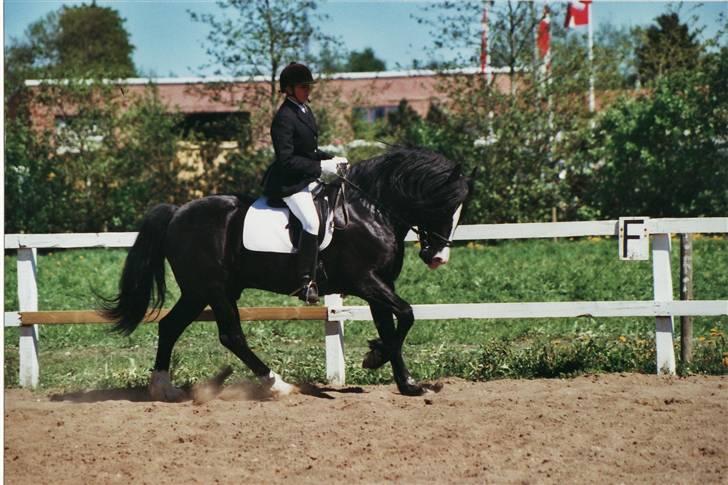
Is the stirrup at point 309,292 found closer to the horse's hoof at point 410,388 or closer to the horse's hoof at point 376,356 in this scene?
the horse's hoof at point 376,356

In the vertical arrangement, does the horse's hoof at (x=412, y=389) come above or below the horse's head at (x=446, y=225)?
below

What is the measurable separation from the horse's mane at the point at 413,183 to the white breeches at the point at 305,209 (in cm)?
45

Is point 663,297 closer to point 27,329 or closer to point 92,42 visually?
point 27,329

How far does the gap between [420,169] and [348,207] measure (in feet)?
2.07

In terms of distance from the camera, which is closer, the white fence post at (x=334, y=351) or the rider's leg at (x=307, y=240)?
the rider's leg at (x=307, y=240)

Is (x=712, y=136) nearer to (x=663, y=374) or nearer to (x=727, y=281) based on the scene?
(x=727, y=281)

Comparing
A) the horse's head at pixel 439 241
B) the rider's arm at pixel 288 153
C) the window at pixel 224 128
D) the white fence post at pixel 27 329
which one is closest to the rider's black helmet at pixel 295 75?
the rider's arm at pixel 288 153

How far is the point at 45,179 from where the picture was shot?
1803 centimetres

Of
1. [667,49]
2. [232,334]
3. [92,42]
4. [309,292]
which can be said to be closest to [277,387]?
[232,334]

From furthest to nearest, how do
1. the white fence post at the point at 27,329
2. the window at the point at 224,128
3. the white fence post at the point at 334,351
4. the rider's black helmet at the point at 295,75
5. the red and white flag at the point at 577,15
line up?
the red and white flag at the point at 577,15 < the window at the point at 224,128 < the white fence post at the point at 27,329 < the white fence post at the point at 334,351 < the rider's black helmet at the point at 295,75

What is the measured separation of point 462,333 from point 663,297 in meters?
2.67

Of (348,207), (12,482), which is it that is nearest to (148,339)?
(348,207)

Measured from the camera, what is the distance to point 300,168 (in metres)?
6.83

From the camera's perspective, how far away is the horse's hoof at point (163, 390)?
713cm
